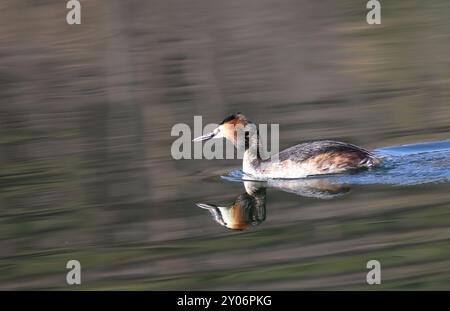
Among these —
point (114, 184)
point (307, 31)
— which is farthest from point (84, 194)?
point (307, 31)

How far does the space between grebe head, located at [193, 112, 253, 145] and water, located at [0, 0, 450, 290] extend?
0.42 m

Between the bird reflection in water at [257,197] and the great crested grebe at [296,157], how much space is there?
128mm

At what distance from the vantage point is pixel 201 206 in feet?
33.3

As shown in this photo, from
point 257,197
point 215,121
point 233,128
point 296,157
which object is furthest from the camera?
point 215,121

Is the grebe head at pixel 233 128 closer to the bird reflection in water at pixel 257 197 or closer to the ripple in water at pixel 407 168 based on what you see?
the ripple in water at pixel 407 168

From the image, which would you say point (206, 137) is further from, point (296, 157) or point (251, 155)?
point (296, 157)

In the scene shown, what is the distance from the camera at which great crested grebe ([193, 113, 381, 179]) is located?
11.0 metres

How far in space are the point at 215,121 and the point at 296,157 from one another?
2.56 meters

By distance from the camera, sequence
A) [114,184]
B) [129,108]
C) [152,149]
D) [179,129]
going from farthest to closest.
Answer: [129,108]
[179,129]
[152,149]
[114,184]

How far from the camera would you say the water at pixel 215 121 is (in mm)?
8625

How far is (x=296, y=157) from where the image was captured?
434 inches

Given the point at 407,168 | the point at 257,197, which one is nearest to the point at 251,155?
the point at 257,197
